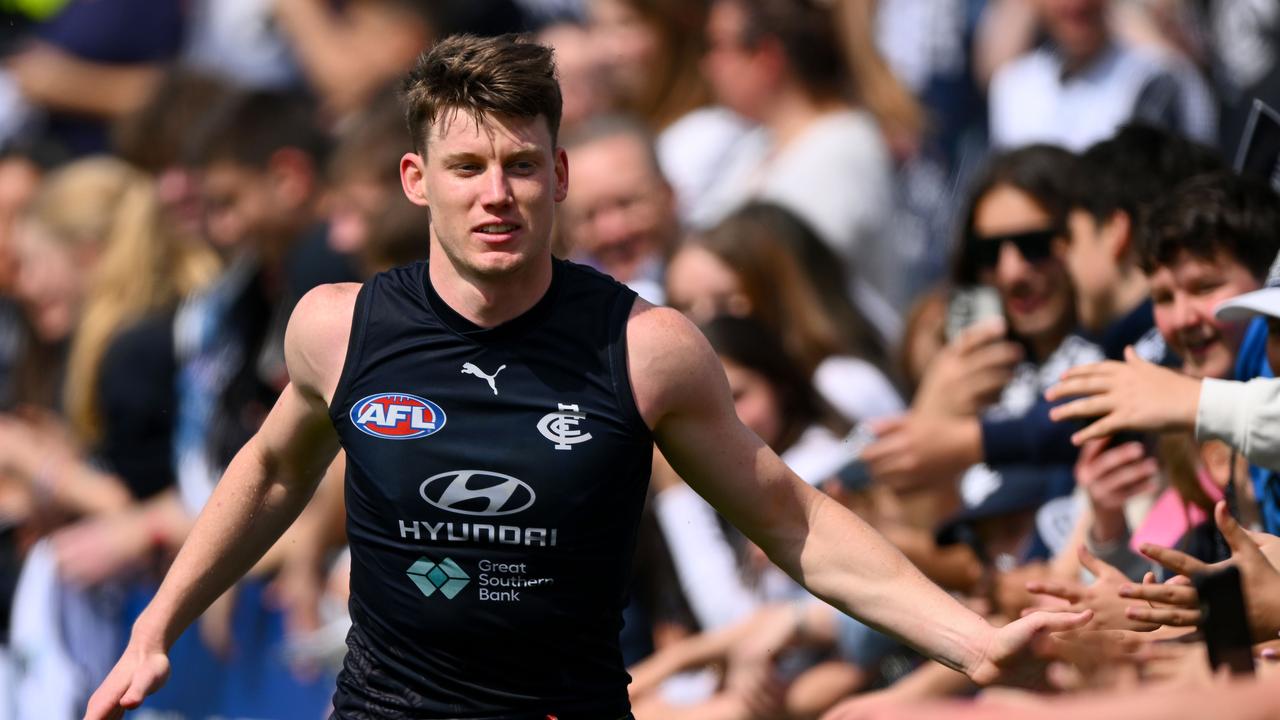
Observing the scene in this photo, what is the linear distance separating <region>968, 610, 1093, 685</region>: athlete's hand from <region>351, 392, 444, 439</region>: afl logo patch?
4.06 ft

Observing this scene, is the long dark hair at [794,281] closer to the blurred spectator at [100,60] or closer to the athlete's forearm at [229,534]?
the athlete's forearm at [229,534]

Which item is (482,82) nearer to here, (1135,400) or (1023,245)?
(1135,400)

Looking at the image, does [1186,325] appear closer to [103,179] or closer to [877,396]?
[877,396]

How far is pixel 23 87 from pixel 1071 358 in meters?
8.27

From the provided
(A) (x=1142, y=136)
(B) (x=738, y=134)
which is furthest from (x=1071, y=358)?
(B) (x=738, y=134)

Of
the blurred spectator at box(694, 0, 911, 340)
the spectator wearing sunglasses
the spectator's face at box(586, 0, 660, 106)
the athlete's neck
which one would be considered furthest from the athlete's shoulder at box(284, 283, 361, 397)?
the spectator's face at box(586, 0, 660, 106)

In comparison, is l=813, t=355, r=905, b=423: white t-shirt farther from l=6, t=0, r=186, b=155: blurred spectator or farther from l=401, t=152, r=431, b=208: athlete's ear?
l=6, t=0, r=186, b=155: blurred spectator

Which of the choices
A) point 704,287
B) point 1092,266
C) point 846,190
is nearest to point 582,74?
point 846,190

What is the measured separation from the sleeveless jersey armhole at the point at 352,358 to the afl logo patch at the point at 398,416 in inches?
2.1

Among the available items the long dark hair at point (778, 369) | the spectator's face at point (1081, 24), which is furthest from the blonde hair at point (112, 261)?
the spectator's face at point (1081, 24)

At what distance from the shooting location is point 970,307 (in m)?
6.30

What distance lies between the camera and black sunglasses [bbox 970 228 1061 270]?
596 cm

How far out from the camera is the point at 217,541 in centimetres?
441

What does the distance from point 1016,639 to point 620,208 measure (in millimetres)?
4031
